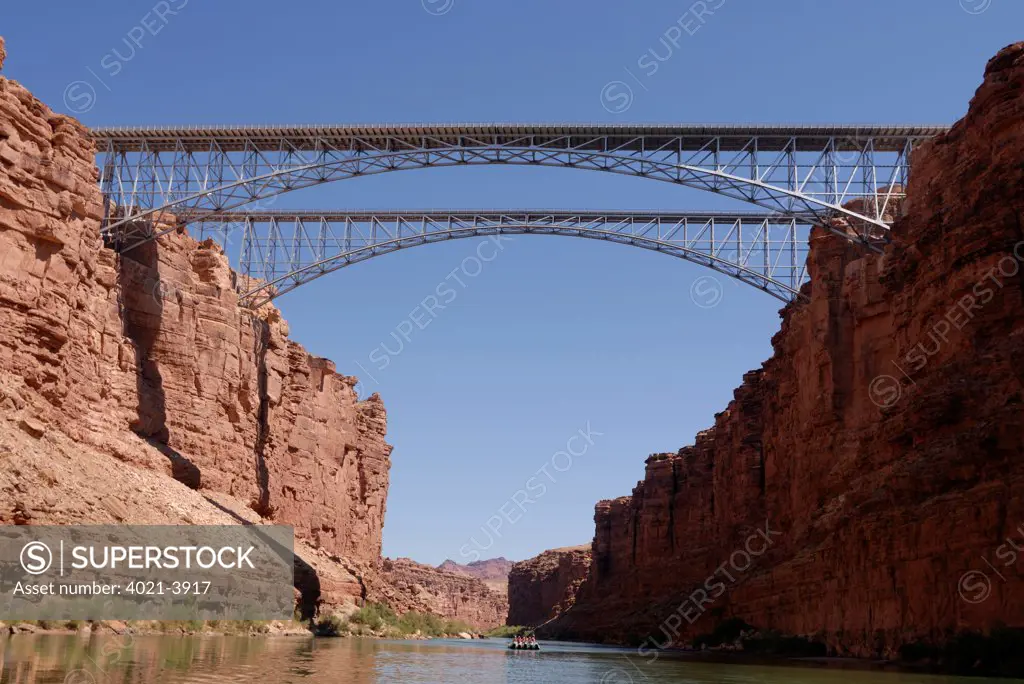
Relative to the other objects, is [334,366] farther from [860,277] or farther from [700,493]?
[860,277]

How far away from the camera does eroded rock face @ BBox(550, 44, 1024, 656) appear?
909 inches

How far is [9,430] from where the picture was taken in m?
30.5

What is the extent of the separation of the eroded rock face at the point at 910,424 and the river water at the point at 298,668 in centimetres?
232

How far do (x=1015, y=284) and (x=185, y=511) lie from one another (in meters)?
25.1

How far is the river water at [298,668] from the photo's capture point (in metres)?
19.8

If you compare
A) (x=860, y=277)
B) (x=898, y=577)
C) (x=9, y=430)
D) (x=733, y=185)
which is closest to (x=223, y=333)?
(x=9, y=430)

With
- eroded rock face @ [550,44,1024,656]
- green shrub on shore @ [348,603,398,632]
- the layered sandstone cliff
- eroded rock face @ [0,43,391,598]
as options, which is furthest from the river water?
green shrub on shore @ [348,603,398,632]

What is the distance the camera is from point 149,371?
44.3 m

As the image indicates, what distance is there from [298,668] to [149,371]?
2277 centimetres

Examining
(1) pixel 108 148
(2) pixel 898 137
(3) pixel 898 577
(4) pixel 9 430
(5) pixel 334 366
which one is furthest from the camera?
(5) pixel 334 366

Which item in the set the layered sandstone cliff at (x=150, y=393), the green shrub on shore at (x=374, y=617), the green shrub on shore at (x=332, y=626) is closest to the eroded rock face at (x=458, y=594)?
the layered sandstone cliff at (x=150, y=393)

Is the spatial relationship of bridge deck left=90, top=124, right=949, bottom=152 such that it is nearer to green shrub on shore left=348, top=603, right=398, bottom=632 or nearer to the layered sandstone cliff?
the layered sandstone cliff

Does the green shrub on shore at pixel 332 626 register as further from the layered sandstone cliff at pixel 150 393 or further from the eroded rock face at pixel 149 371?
the eroded rock face at pixel 149 371

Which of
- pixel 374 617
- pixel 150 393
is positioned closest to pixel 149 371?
pixel 150 393
